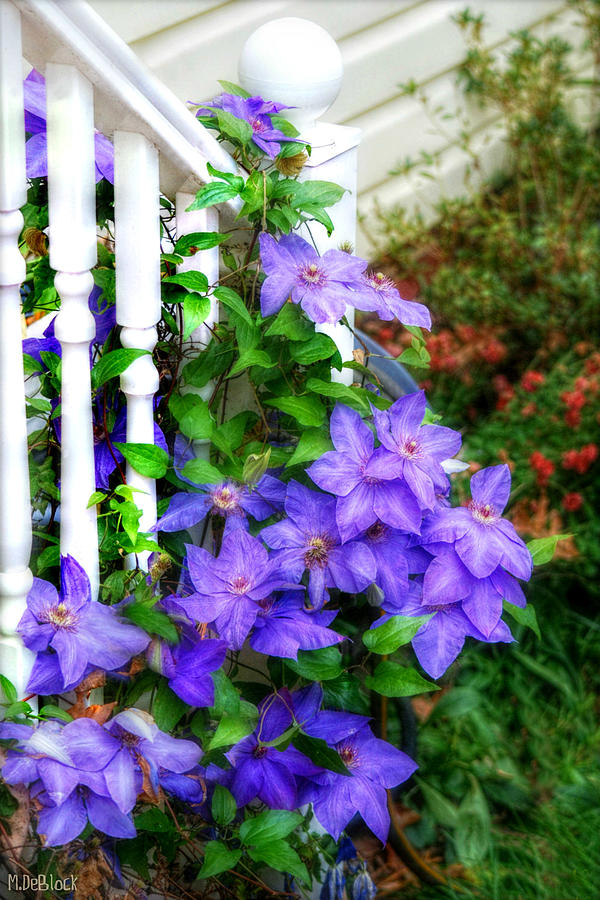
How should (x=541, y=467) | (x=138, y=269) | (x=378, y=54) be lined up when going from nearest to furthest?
1. (x=138, y=269)
2. (x=541, y=467)
3. (x=378, y=54)

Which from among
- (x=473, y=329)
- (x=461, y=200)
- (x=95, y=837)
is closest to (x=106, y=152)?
(x=95, y=837)

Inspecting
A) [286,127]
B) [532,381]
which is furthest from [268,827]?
[532,381]

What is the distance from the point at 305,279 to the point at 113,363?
0.23m

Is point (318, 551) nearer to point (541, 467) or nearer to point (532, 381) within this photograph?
point (541, 467)

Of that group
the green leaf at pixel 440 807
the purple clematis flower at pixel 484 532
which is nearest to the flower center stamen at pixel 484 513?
the purple clematis flower at pixel 484 532

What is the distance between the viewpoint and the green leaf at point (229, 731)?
3.62 feet

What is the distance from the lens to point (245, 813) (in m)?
1.26

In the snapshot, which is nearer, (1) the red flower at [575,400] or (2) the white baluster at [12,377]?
(2) the white baluster at [12,377]

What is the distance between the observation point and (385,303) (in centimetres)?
113

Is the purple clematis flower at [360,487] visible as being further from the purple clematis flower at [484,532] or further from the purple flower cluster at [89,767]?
the purple flower cluster at [89,767]

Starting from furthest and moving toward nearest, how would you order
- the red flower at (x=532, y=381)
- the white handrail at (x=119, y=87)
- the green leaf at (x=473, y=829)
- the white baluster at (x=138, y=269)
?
1. the red flower at (x=532, y=381)
2. the green leaf at (x=473, y=829)
3. the white baluster at (x=138, y=269)
4. the white handrail at (x=119, y=87)

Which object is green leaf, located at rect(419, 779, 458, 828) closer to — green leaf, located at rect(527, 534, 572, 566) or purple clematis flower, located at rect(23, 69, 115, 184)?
green leaf, located at rect(527, 534, 572, 566)

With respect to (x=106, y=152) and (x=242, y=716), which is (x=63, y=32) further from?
(x=242, y=716)

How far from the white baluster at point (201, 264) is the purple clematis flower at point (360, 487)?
0.17 metres
